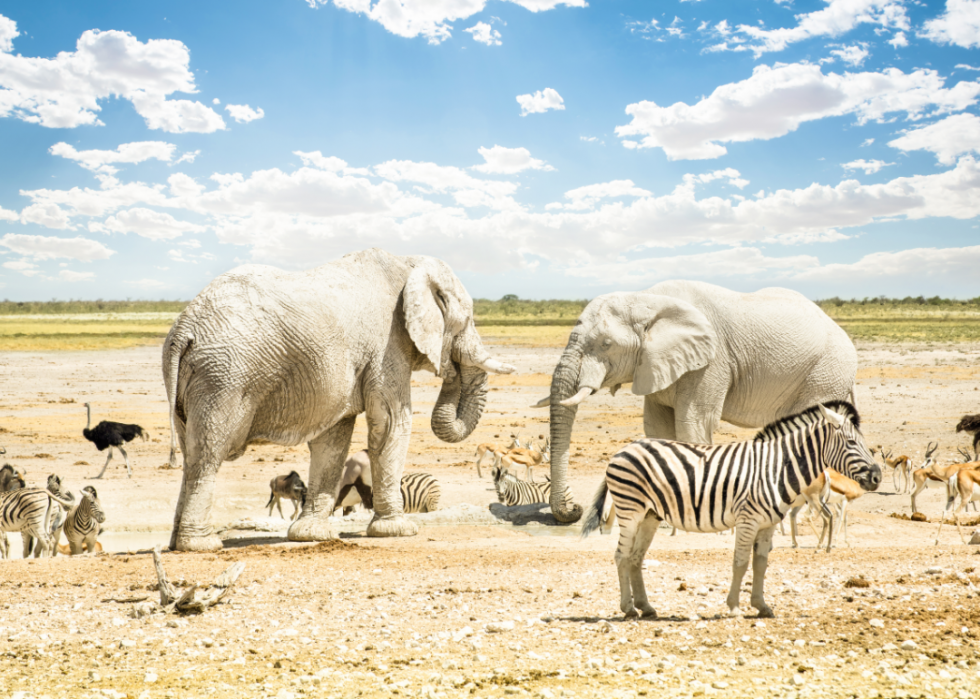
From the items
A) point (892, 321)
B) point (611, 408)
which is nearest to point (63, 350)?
point (611, 408)

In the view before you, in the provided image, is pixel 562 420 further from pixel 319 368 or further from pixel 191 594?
pixel 191 594

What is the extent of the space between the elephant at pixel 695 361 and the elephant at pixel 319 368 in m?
1.11

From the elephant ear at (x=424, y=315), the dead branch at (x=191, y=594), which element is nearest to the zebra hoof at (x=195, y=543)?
the dead branch at (x=191, y=594)

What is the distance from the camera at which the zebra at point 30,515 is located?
1059cm

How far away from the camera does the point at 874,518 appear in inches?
465

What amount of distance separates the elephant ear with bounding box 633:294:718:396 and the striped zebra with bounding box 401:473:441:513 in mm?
3591

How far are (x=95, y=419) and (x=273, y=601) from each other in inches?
735

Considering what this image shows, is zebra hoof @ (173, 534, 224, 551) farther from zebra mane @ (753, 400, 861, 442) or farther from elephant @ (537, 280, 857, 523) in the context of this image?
zebra mane @ (753, 400, 861, 442)

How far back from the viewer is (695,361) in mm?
10469

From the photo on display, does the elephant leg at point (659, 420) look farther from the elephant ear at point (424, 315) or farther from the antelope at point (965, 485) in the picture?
the antelope at point (965, 485)

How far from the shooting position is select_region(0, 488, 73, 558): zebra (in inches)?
417

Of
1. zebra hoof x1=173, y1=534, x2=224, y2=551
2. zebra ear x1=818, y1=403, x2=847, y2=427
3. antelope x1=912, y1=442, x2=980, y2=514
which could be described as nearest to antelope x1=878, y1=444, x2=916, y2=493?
antelope x1=912, y1=442, x2=980, y2=514

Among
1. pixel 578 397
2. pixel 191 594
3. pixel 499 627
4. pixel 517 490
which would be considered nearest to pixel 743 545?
pixel 499 627

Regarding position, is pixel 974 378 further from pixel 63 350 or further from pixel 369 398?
pixel 63 350
